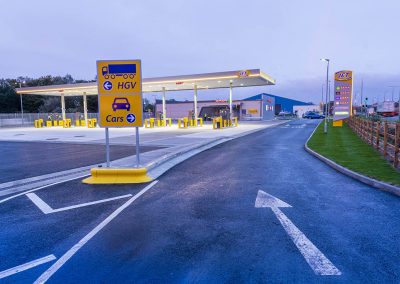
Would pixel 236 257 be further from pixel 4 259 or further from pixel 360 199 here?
pixel 360 199

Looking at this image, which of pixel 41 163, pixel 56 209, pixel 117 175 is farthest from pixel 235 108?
pixel 56 209

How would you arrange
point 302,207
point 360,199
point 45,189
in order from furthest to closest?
point 45,189, point 360,199, point 302,207

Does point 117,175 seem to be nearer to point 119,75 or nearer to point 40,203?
point 40,203

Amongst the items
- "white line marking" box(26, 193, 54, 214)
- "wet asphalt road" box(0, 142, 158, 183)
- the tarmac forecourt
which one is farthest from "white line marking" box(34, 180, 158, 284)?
"wet asphalt road" box(0, 142, 158, 183)

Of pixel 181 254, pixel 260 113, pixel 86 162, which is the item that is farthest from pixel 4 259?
pixel 260 113

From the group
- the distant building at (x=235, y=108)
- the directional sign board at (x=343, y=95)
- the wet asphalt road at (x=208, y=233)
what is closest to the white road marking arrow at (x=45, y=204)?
the wet asphalt road at (x=208, y=233)

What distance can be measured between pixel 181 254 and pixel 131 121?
5823mm

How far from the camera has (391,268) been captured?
3.58m

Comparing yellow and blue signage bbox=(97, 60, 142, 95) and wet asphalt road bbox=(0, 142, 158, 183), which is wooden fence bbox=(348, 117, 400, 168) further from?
wet asphalt road bbox=(0, 142, 158, 183)

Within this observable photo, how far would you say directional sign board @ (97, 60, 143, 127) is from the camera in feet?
28.9

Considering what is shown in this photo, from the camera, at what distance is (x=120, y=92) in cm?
891

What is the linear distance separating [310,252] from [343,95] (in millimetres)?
36727

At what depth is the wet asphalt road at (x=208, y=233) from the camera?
11.6ft

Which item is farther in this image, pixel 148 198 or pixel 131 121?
pixel 131 121
